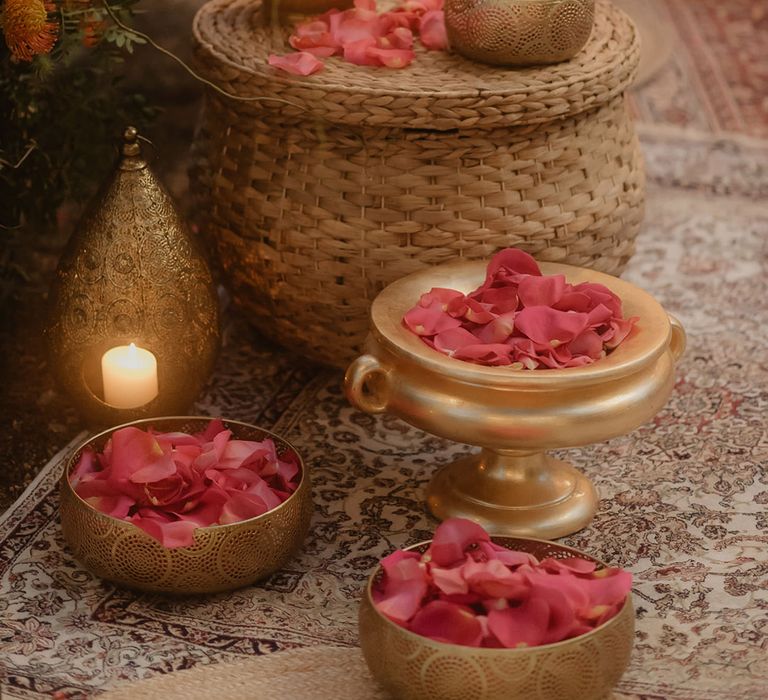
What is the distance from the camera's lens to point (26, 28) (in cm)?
119

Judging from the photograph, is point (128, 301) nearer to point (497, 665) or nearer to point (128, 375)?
point (128, 375)

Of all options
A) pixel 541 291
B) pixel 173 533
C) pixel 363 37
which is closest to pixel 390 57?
pixel 363 37

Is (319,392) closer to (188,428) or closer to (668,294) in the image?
(188,428)

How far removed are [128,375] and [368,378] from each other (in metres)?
0.28

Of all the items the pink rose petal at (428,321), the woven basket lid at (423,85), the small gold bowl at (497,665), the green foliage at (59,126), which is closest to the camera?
the small gold bowl at (497,665)

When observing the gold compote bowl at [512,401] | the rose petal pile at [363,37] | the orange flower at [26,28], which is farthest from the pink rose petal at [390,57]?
the orange flower at [26,28]

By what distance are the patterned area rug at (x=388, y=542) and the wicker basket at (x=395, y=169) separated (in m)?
0.13

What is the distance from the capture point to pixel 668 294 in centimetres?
181

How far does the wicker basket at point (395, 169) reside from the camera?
1296mm

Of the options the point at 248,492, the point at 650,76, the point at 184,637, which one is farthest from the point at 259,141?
the point at 650,76

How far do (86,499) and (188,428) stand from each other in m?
0.15

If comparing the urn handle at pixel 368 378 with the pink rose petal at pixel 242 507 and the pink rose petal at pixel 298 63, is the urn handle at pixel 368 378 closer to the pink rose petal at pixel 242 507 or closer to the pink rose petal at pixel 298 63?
the pink rose petal at pixel 242 507

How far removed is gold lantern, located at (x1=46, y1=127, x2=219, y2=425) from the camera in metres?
1.29

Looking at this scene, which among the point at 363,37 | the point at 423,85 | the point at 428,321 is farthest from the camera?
the point at 363,37
